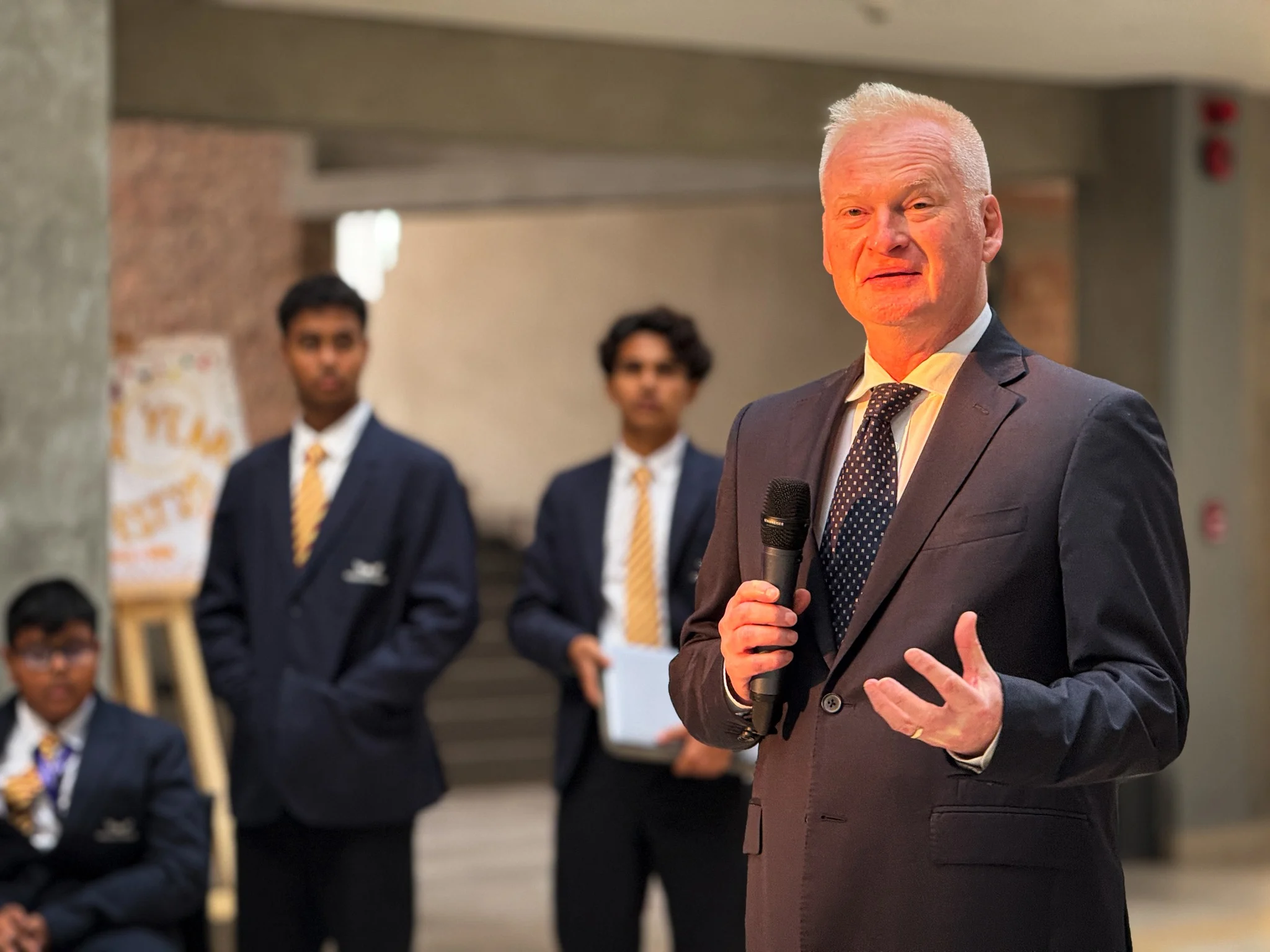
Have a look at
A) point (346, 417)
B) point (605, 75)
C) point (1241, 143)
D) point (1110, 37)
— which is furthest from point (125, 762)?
point (1241, 143)

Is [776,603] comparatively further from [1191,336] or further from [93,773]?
[1191,336]

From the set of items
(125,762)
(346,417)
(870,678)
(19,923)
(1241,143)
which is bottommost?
(19,923)

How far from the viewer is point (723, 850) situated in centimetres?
360

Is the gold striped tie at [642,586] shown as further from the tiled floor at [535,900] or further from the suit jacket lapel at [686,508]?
the tiled floor at [535,900]

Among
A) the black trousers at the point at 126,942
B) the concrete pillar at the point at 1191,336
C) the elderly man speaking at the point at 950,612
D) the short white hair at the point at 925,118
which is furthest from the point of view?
the concrete pillar at the point at 1191,336

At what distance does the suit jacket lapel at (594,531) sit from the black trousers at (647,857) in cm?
36

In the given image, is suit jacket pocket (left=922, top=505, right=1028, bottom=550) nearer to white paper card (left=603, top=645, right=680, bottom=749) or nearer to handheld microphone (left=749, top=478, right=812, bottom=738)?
handheld microphone (left=749, top=478, right=812, bottom=738)

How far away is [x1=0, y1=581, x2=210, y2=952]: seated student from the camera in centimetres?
348

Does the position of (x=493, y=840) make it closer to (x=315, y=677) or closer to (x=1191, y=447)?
(x=1191, y=447)

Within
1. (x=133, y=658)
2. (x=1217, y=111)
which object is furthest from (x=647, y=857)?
(x=1217, y=111)

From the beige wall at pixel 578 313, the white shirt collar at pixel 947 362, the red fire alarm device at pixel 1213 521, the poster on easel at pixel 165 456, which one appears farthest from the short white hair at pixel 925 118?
the beige wall at pixel 578 313

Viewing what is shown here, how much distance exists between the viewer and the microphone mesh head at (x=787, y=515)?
174 cm

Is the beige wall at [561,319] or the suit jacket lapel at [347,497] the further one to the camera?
the beige wall at [561,319]

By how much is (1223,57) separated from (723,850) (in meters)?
3.88
